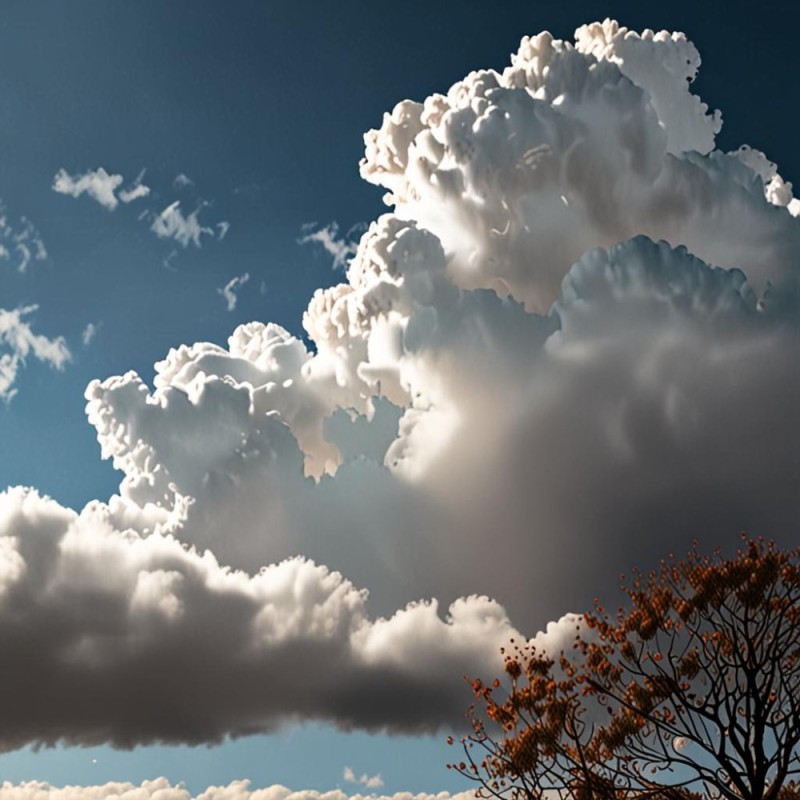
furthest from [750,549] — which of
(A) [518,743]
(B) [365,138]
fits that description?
(B) [365,138]

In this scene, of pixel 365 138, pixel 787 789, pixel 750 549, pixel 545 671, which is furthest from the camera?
pixel 365 138

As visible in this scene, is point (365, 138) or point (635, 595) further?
point (365, 138)

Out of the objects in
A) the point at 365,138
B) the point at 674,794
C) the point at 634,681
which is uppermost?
the point at 365,138

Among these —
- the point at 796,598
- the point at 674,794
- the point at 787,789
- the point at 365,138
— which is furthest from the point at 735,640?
the point at 365,138

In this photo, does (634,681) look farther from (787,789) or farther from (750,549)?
(787,789)

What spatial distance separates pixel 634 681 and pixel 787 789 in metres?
10.1

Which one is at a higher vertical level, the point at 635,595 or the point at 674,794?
the point at 635,595

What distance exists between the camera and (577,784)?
28031 mm

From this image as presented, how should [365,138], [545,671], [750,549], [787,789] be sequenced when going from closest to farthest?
[750,549], [545,671], [787,789], [365,138]

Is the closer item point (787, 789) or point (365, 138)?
point (787, 789)

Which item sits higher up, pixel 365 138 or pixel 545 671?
pixel 365 138

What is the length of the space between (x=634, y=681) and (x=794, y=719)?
13.6ft

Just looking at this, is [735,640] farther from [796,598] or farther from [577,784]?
[577,784]

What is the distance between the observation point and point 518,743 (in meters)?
27.5
